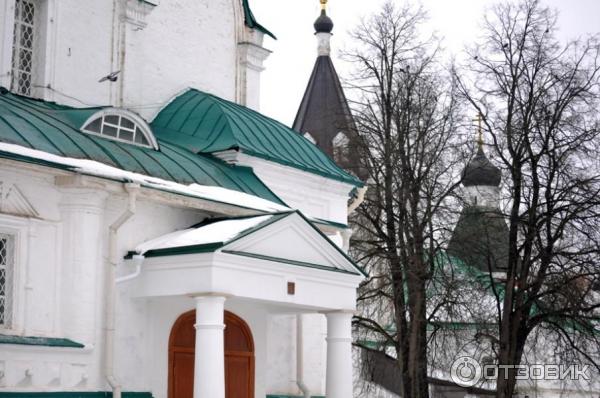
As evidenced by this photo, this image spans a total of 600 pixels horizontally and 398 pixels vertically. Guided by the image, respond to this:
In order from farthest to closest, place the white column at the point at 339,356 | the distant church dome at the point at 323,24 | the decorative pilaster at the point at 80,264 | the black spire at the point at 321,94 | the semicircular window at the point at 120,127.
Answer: the distant church dome at the point at 323,24, the black spire at the point at 321,94, the white column at the point at 339,356, the semicircular window at the point at 120,127, the decorative pilaster at the point at 80,264

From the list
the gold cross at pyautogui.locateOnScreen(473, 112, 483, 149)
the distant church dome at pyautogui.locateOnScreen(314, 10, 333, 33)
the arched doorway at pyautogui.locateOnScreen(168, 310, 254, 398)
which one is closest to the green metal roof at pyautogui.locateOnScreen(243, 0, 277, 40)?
the gold cross at pyautogui.locateOnScreen(473, 112, 483, 149)

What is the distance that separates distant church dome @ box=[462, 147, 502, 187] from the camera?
20547 mm

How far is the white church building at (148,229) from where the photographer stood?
12016 mm

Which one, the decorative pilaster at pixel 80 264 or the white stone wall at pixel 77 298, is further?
the decorative pilaster at pixel 80 264

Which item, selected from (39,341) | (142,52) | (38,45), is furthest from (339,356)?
(38,45)

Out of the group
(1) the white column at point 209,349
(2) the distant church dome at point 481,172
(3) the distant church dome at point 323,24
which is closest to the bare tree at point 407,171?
(2) the distant church dome at point 481,172

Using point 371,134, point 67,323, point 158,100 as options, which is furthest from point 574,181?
point 67,323

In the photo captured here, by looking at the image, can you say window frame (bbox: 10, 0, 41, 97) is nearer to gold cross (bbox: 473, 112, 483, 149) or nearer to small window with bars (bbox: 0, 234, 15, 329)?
small window with bars (bbox: 0, 234, 15, 329)

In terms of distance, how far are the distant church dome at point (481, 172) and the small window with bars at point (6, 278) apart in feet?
35.0

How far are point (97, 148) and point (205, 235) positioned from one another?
1.76 m

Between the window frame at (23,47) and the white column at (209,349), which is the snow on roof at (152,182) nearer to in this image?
the white column at (209,349)

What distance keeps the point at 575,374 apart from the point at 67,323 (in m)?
12.9

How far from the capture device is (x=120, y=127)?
13945 mm

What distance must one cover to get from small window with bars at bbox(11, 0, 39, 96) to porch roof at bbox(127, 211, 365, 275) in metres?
3.42
